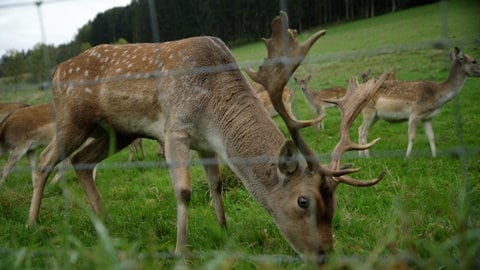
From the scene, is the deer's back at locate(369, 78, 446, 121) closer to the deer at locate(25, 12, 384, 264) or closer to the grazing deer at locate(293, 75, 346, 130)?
the grazing deer at locate(293, 75, 346, 130)

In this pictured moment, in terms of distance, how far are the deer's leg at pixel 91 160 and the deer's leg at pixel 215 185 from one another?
847mm

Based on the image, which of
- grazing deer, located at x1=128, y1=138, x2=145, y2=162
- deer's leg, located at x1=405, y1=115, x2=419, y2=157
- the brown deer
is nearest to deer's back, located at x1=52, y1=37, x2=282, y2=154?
grazing deer, located at x1=128, y1=138, x2=145, y2=162

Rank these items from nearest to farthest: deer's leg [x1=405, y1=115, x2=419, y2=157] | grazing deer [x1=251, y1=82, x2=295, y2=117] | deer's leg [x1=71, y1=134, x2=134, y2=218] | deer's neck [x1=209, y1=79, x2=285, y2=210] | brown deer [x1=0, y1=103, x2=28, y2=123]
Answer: deer's neck [x1=209, y1=79, x2=285, y2=210], deer's leg [x1=71, y1=134, x2=134, y2=218], deer's leg [x1=405, y1=115, x2=419, y2=157], brown deer [x1=0, y1=103, x2=28, y2=123], grazing deer [x1=251, y1=82, x2=295, y2=117]

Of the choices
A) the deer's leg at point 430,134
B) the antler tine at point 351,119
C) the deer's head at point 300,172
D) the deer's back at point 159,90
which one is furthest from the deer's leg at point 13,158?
the deer's leg at point 430,134

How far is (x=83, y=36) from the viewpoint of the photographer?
4031mm

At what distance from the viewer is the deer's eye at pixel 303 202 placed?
264cm

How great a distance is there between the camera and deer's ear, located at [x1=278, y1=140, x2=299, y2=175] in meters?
2.64

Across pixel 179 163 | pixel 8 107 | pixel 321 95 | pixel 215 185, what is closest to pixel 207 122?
pixel 179 163

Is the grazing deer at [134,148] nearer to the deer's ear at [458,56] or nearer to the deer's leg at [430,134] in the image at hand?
the deer's leg at [430,134]

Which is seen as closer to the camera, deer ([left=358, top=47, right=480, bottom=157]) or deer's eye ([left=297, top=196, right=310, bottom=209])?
deer's eye ([left=297, top=196, right=310, bottom=209])

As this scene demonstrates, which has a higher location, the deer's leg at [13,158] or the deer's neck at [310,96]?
the deer's leg at [13,158]

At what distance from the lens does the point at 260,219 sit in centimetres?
348

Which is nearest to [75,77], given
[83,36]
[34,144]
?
[83,36]

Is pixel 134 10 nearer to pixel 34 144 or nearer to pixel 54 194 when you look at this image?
pixel 54 194
